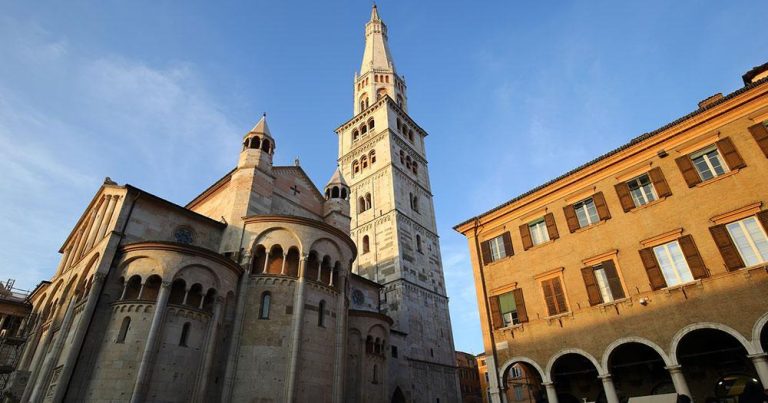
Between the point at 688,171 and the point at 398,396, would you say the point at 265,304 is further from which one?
the point at 688,171

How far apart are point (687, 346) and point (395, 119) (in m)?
36.0

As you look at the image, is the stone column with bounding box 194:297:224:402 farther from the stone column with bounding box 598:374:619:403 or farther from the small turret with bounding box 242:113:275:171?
the stone column with bounding box 598:374:619:403

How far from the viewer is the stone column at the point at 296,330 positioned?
1775 cm

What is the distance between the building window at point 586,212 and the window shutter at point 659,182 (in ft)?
7.93

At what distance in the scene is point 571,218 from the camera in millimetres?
18203

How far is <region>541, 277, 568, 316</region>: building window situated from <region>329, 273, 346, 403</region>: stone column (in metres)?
10.0

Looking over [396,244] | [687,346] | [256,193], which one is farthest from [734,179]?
[396,244]

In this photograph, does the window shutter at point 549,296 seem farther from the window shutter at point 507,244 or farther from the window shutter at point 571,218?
the window shutter at point 571,218

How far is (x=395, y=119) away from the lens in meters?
46.6

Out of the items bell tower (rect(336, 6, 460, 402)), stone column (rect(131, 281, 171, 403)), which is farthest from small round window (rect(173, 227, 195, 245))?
bell tower (rect(336, 6, 460, 402))

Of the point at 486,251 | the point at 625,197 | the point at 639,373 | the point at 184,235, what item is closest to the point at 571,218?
the point at 625,197

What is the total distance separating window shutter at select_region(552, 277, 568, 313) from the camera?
16891mm

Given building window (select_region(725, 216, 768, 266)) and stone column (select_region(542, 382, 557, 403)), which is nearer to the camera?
building window (select_region(725, 216, 768, 266))

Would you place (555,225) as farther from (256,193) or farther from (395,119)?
(395,119)
